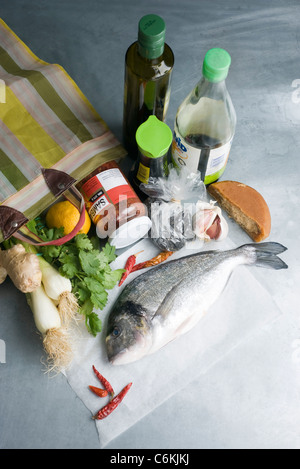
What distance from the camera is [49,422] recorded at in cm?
101

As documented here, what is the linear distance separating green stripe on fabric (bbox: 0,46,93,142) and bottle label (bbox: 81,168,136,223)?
100 mm

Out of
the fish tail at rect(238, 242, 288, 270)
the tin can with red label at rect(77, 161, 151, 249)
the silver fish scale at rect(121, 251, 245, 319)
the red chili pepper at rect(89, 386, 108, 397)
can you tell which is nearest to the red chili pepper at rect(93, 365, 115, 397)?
the red chili pepper at rect(89, 386, 108, 397)

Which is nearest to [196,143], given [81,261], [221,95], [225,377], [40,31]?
[221,95]

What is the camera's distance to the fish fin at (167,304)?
1.04 metres

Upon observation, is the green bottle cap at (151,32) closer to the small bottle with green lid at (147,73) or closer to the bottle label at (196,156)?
the small bottle with green lid at (147,73)

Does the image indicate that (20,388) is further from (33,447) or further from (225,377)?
(225,377)

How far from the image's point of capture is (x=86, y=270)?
101 cm

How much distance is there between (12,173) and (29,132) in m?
0.10

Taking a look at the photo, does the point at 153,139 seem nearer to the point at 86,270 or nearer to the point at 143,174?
the point at 143,174

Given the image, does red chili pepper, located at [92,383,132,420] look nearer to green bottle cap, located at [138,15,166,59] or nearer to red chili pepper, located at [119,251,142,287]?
red chili pepper, located at [119,251,142,287]

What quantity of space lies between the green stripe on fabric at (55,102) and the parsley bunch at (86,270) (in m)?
0.23

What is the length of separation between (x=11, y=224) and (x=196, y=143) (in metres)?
0.39

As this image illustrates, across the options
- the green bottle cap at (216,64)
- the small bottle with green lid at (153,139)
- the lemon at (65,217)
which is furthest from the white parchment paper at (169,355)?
the green bottle cap at (216,64)
